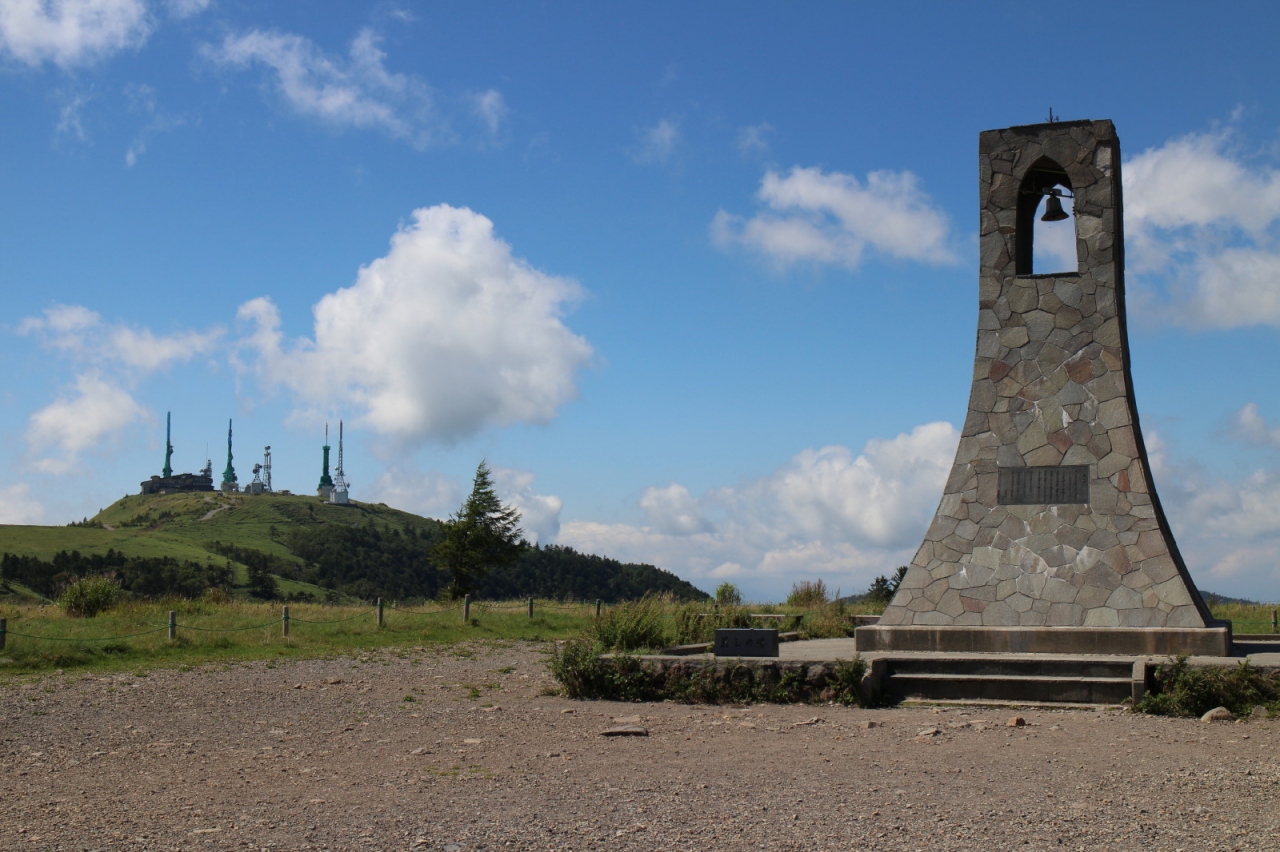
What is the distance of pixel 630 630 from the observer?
12281 millimetres

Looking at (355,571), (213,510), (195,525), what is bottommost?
(355,571)

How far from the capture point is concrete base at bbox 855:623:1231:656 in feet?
35.1

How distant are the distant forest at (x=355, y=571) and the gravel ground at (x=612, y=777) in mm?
45540

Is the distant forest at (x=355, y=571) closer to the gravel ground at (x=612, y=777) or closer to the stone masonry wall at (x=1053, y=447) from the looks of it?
the stone masonry wall at (x=1053, y=447)

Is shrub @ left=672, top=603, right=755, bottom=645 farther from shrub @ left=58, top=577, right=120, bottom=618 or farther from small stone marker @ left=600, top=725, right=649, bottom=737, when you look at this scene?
shrub @ left=58, top=577, right=120, bottom=618

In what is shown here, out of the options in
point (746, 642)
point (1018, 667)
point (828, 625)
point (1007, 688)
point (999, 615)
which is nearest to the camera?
point (1007, 688)

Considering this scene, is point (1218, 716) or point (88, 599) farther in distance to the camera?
point (88, 599)

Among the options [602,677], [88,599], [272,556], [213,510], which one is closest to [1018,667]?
[602,677]

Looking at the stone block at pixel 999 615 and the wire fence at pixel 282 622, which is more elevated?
the stone block at pixel 999 615

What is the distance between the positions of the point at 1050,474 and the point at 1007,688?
9.29 feet

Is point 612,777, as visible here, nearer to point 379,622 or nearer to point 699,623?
point 699,623

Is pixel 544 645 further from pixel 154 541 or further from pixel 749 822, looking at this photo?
pixel 154 541

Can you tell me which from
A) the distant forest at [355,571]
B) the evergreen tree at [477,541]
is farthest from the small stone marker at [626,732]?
the distant forest at [355,571]

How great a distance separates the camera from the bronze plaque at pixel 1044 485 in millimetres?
11727
